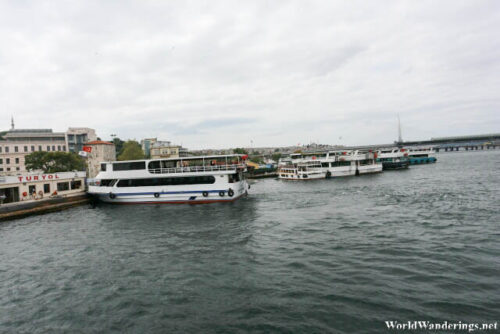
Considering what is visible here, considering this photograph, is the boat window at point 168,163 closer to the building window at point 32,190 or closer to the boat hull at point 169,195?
the boat hull at point 169,195

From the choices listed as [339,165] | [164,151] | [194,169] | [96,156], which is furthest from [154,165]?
[164,151]

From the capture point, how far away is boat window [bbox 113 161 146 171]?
3531 cm

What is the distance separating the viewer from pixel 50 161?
59344mm

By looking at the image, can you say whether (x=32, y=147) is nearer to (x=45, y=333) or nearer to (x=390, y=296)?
(x=45, y=333)

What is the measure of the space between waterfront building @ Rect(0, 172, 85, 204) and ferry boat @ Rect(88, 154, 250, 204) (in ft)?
18.6

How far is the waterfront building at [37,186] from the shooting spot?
32.7 m

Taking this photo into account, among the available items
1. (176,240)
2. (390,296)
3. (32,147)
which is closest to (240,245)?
(176,240)

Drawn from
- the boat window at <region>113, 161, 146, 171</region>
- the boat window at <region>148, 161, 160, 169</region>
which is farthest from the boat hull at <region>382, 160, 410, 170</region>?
the boat window at <region>113, 161, 146, 171</region>

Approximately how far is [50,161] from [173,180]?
134ft

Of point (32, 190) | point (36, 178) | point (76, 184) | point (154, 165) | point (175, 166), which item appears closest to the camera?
point (32, 190)

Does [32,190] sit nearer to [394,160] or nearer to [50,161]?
[50,161]

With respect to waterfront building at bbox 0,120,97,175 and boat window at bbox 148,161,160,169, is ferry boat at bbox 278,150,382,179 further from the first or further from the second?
waterfront building at bbox 0,120,97,175

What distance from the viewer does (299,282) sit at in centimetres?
1191

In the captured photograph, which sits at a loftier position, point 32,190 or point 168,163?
point 168,163
